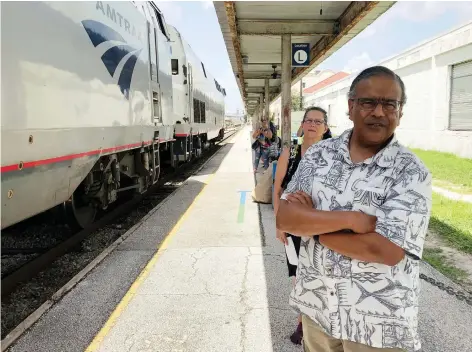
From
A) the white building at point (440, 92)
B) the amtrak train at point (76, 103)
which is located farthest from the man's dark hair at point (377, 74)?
the white building at point (440, 92)

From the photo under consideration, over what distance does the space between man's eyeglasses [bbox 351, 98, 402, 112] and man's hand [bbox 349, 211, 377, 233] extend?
1.42 feet

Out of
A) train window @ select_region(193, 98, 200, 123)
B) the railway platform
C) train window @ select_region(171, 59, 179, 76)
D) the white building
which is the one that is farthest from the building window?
the railway platform

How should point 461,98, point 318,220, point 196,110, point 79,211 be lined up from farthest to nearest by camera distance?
point 461,98 < point 196,110 < point 79,211 < point 318,220

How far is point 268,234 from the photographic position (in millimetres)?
6070

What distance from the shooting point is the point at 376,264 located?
1.66m

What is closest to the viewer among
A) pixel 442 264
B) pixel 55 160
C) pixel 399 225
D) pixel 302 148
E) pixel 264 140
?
pixel 399 225

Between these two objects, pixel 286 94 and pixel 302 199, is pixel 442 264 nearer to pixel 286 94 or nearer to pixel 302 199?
pixel 302 199

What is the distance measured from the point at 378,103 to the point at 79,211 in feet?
15.8

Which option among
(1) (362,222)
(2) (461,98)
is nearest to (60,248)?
(1) (362,222)

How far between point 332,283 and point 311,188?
403 millimetres

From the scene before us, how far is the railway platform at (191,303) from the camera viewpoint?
3.19m

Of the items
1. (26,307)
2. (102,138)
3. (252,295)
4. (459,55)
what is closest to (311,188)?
(252,295)

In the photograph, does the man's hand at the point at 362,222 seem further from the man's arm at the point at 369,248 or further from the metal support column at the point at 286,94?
the metal support column at the point at 286,94

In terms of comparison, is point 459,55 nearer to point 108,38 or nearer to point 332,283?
point 108,38
